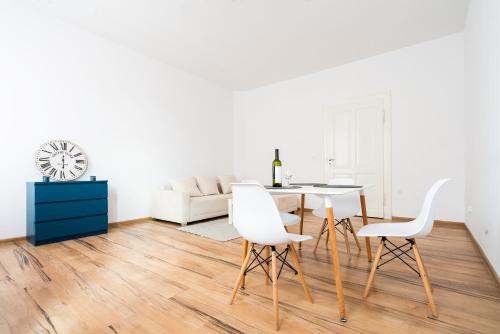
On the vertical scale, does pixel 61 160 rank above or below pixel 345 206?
above

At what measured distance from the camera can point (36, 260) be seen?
8.49 ft

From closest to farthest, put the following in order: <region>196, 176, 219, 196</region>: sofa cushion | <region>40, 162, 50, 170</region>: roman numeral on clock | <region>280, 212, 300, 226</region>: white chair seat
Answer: <region>280, 212, 300, 226</region>: white chair seat < <region>40, 162, 50, 170</region>: roman numeral on clock < <region>196, 176, 219, 196</region>: sofa cushion

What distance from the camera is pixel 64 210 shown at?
11.0ft

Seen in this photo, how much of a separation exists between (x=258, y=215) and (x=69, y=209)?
3092 millimetres

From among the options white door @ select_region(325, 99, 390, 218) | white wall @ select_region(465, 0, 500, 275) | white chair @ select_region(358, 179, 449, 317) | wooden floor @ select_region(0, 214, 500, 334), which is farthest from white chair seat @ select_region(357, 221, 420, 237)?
white door @ select_region(325, 99, 390, 218)

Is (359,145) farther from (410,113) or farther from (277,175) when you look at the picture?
(277,175)

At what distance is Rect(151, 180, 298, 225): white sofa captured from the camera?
4246mm

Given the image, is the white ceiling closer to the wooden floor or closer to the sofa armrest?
the sofa armrest

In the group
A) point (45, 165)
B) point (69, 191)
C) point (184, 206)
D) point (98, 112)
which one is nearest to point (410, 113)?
point (184, 206)

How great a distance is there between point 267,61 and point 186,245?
363 centimetres

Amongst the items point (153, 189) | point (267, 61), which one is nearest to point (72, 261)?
point (153, 189)

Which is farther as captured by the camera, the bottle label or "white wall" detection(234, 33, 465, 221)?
"white wall" detection(234, 33, 465, 221)

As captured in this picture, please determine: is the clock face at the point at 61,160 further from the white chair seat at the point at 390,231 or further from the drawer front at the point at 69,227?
the white chair seat at the point at 390,231

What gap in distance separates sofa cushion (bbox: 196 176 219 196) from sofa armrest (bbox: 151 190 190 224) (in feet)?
2.78
